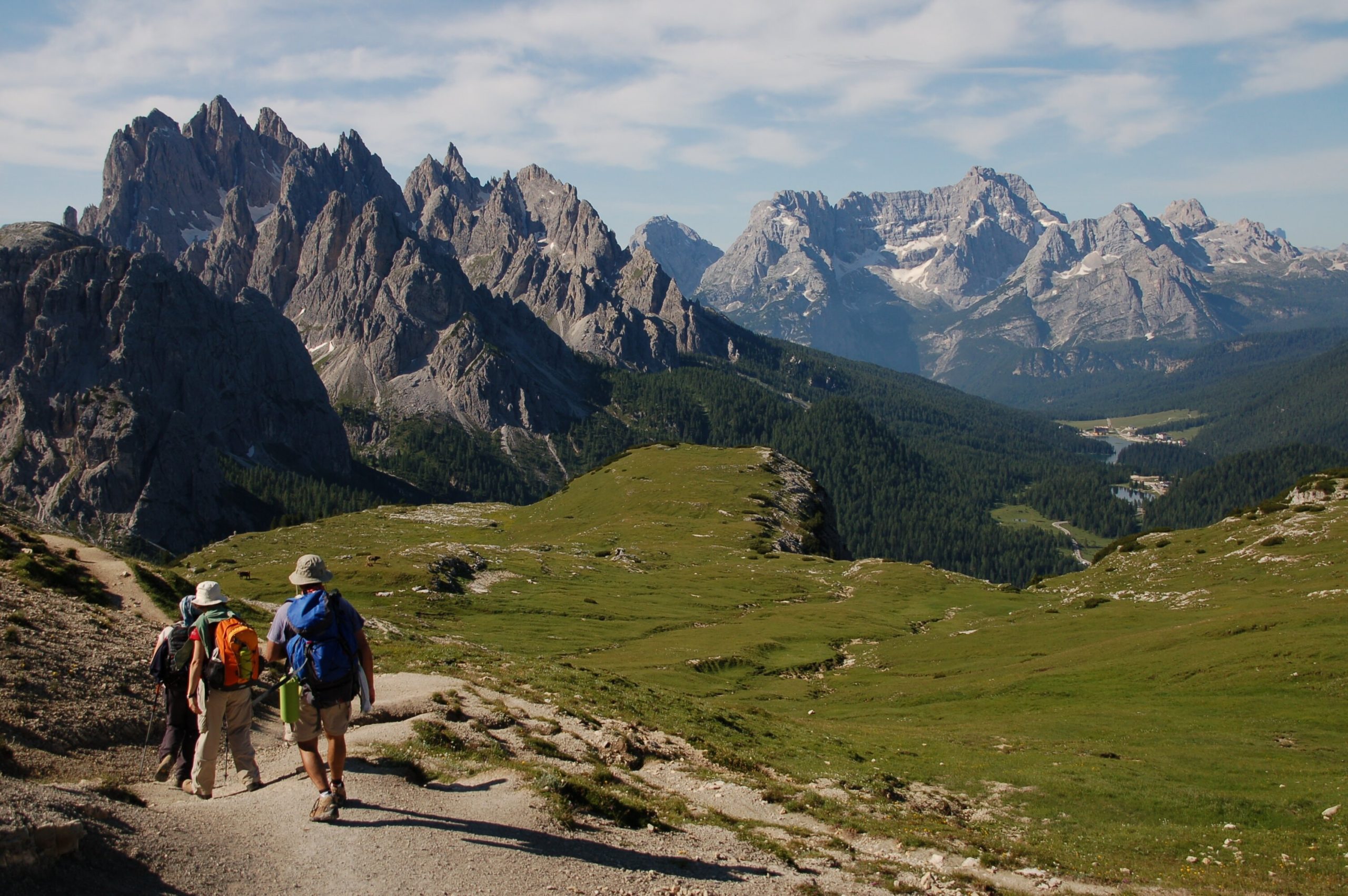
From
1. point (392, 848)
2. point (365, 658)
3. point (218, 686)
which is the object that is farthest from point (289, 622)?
point (392, 848)

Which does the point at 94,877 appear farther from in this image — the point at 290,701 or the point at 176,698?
the point at 176,698

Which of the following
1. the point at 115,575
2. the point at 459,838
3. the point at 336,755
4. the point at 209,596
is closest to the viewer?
the point at 459,838

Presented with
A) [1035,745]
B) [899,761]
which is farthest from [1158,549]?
[899,761]

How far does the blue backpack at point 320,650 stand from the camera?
18.4m

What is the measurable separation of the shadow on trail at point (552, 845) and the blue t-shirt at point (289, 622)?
3863 millimetres

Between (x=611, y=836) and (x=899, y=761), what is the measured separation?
22.4 metres

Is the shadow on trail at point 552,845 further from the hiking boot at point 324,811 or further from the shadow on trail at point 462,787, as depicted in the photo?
the shadow on trail at point 462,787

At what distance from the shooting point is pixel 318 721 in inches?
728

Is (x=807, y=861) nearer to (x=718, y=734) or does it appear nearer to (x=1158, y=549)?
(x=718, y=734)

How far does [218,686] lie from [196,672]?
0.62m

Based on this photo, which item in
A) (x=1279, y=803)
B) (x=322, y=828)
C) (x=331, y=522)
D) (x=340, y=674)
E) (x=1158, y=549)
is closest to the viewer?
(x=322, y=828)

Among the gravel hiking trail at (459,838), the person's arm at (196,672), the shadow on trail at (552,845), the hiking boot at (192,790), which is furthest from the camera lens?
the person's arm at (196,672)

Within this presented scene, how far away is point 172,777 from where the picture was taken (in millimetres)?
20047

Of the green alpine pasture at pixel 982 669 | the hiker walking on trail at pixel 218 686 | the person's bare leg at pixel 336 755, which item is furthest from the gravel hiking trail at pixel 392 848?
the green alpine pasture at pixel 982 669
